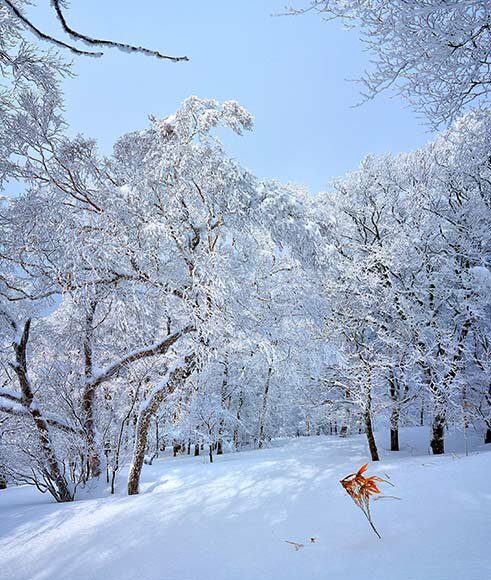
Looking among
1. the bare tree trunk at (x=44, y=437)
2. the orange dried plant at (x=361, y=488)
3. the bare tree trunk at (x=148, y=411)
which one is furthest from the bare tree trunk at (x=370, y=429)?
the bare tree trunk at (x=44, y=437)

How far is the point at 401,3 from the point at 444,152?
25.2 feet

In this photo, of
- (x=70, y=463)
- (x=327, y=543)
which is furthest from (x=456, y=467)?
(x=70, y=463)

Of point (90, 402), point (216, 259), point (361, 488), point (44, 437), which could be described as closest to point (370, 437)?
point (216, 259)

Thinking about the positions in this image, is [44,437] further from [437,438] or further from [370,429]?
[437,438]

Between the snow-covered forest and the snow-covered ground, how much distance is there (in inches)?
85.9

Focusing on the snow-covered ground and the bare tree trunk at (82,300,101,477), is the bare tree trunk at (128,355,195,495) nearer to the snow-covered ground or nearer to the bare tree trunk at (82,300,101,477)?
the bare tree trunk at (82,300,101,477)

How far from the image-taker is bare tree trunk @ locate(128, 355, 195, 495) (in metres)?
5.92

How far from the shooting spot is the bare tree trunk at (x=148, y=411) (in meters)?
5.92

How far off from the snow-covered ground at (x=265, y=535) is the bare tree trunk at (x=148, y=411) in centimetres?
143

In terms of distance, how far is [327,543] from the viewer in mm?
2246

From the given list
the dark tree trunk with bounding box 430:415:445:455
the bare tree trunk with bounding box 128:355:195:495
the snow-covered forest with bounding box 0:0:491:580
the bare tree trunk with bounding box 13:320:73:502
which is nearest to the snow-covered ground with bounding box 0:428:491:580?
the bare tree trunk with bounding box 13:320:73:502

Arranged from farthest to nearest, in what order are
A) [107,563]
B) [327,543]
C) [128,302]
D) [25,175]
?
[128,302]
[25,175]
[107,563]
[327,543]

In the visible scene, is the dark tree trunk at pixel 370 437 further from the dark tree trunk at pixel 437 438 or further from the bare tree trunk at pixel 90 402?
the bare tree trunk at pixel 90 402

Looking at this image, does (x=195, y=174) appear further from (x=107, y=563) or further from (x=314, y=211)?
(x=107, y=563)
